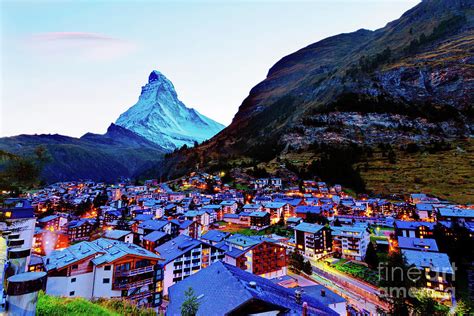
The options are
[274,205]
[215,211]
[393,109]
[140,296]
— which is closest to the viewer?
[140,296]

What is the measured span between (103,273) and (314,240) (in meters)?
43.1

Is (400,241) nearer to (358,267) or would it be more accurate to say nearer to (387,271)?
(358,267)

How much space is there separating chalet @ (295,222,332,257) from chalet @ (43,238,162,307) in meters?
36.7

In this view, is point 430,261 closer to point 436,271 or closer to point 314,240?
point 436,271

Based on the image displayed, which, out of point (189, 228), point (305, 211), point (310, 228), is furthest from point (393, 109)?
point (189, 228)

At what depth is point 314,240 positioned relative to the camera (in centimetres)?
5653

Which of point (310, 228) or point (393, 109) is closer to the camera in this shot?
point (310, 228)

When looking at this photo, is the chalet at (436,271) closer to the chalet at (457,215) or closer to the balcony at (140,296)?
the chalet at (457,215)

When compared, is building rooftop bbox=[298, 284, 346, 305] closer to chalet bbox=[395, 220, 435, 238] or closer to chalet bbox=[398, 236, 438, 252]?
chalet bbox=[398, 236, 438, 252]

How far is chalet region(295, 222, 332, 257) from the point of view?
56.7 meters

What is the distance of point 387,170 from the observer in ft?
399

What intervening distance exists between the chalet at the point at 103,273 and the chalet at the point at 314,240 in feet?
120

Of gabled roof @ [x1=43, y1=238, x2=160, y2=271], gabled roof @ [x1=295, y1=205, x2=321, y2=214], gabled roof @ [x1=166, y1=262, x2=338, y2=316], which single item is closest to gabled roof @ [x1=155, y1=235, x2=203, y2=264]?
gabled roof @ [x1=43, y1=238, x2=160, y2=271]

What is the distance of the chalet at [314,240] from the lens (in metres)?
56.7
